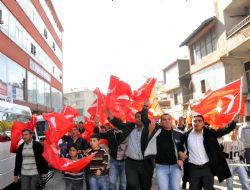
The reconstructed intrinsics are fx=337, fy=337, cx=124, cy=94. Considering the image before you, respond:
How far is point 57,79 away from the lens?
4791 cm

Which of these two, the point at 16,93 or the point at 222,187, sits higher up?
the point at 16,93

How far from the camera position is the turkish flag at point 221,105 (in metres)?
6.52

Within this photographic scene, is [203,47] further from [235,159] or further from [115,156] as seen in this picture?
[115,156]

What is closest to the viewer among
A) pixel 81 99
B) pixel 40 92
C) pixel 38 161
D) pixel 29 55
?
pixel 38 161

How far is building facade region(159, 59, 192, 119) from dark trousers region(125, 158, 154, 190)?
26.5 m

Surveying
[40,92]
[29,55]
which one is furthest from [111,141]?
[40,92]

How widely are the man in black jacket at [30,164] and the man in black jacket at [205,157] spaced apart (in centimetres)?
289

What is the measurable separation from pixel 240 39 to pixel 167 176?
52.1 ft

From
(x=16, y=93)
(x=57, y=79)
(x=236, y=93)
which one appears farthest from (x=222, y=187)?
(x=57, y=79)

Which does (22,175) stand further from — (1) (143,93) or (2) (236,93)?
(2) (236,93)

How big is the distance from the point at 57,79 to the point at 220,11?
2976 cm

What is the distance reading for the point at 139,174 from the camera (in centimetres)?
603

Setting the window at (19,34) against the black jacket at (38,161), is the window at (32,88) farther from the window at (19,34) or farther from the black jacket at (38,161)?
the black jacket at (38,161)

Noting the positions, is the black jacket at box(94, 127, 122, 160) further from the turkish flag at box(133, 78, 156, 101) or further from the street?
the street
